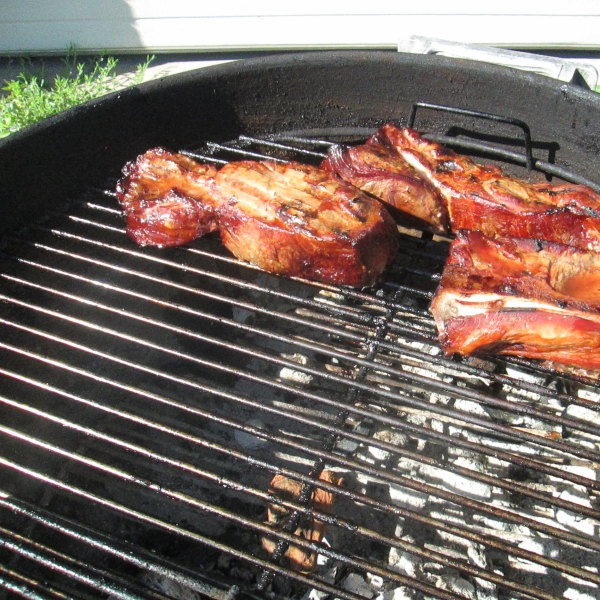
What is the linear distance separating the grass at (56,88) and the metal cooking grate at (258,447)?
99.7 inches

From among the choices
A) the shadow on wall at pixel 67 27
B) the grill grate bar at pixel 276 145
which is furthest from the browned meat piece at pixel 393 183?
the shadow on wall at pixel 67 27

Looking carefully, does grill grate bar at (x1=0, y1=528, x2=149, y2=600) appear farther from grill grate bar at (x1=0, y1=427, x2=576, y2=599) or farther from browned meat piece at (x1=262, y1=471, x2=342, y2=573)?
browned meat piece at (x1=262, y1=471, x2=342, y2=573)

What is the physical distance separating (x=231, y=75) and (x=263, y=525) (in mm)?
2500

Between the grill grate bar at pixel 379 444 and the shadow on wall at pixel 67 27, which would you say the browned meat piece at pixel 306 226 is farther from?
the shadow on wall at pixel 67 27

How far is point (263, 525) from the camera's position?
1835mm

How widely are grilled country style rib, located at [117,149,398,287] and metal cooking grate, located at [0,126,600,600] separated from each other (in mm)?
143

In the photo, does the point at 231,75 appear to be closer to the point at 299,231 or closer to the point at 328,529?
the point at 299,231

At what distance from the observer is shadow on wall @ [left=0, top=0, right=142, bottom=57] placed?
6.04 meters

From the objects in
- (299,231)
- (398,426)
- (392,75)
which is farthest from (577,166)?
(398,426)

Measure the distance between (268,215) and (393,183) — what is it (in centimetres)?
65

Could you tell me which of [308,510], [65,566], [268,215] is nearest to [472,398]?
[308,510]

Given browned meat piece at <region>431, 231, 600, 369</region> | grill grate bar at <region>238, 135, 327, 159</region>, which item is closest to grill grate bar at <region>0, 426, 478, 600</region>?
browned meat piece at <region>431, 231, 600, 369</region>

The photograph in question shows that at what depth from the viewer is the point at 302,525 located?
7.32ft

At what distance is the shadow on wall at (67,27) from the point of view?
604 centimetres
